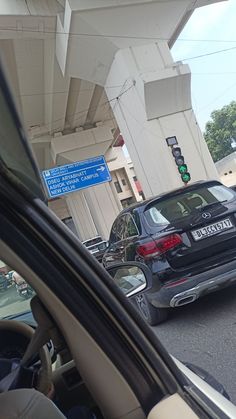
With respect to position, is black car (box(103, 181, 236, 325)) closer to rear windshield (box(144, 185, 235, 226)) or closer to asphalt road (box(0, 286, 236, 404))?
rear windshield (box(144, 185, 235, 226))

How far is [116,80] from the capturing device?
10.9 meters

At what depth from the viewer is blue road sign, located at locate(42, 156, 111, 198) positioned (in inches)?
696

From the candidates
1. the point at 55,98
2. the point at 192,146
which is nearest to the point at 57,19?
the point at 192,146

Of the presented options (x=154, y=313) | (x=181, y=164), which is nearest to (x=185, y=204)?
(x=154, y=313)

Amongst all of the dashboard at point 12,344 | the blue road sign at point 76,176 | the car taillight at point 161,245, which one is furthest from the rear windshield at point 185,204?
the blue road sign at point 76,176

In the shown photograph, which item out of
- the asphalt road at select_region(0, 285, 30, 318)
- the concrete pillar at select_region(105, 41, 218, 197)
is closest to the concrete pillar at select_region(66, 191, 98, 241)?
the concrete pillar at select_region(105, 41, 218, 197)

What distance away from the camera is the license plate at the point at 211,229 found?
4.38m

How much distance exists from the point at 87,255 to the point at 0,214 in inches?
10.4

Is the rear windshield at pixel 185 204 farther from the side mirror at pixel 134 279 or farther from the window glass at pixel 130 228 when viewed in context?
the side mirror at pixel 134 279

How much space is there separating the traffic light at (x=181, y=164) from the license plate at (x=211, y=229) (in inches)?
238

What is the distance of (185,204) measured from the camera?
4.73 metres

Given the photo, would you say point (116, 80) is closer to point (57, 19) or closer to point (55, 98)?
point (57, 19)

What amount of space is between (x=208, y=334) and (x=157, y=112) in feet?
24.7

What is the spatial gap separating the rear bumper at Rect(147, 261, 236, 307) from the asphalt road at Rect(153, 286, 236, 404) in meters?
0.35
